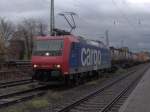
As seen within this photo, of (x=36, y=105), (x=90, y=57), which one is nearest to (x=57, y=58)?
(x=90, y=57)

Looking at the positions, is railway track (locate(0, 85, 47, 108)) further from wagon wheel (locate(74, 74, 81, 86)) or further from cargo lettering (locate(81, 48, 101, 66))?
cargo lettering (locate(81, 48, 101, 66))

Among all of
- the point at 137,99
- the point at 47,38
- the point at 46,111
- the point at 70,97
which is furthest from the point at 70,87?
the point at 46,111

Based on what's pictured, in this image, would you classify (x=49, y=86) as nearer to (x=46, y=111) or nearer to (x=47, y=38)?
(x=47, y=38)

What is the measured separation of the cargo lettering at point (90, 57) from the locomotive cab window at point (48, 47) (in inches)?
120

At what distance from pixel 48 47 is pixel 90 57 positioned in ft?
19.4

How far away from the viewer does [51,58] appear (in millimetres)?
23797

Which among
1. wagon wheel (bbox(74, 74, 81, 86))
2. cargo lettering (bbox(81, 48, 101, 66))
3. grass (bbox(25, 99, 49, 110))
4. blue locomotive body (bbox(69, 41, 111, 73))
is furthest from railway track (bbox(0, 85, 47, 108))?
cargo lettering (bbox(81, 48, 101, 66))

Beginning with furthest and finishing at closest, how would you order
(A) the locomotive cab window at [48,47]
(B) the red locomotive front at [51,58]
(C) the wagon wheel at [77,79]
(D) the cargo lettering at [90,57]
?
(D) the cargo lettering at [90,57] < (C) the wagon wheel at [77,79] < (A) the locomotive cab window at [48,47] < (B) the red locomotive front at [51,58]

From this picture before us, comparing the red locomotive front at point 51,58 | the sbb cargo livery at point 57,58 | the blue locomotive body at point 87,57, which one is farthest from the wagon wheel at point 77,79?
the red locomotive front at point 51,58

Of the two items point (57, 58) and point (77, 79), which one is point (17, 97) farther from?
point (77, 79)

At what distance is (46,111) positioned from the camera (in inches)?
598

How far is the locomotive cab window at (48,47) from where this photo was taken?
78.5 ft

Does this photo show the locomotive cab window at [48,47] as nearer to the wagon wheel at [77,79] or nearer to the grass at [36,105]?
the wagon wheel at [77,79]

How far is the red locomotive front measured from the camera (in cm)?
2345
